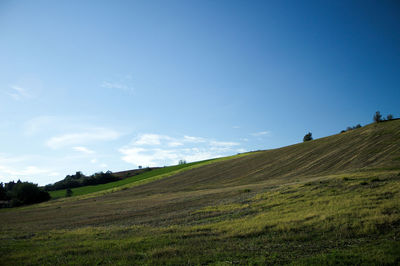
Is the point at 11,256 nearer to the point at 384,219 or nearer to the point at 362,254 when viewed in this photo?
the point at 362,254

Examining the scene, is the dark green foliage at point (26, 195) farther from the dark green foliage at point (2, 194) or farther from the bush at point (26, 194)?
the dark green foliage at point (2, 194)

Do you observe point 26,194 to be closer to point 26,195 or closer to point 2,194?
point 26,195

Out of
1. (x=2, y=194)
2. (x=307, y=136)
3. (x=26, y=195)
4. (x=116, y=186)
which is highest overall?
(x=307, y=136)

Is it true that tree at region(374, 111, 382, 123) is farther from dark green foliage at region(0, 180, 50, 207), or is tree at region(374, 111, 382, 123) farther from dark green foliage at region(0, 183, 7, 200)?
dark green foliage at region(0, 183, 7, 200)

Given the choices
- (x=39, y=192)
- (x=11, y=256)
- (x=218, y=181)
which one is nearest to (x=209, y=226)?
(x=11, y=256)

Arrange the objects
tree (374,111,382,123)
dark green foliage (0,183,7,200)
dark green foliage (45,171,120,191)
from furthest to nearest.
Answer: dark green foliage (45,171,120,191) < dark green foliage (0,183,7,200) < tree (374,111,382,123)

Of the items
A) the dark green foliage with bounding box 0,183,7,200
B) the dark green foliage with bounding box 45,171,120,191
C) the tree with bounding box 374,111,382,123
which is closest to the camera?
the tree with bounding box 374,111,382,123

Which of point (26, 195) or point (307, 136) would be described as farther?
point (307, 136)

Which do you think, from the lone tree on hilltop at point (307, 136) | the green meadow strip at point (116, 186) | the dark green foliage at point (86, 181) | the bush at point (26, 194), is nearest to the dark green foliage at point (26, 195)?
the bush at point (26, 194)

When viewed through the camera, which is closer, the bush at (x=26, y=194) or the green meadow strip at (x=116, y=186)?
the green meadow strip at (x=116, y=186)

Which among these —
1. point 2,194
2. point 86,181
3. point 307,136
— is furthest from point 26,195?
point 307,136

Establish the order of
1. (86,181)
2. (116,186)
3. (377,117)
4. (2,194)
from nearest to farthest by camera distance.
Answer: (377,117)
(116,186)
(2,194)
(86,181)

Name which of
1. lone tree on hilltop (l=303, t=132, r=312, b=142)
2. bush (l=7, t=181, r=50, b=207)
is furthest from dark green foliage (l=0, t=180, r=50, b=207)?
lone tree on hilltop (l=303, t=132, r=312, b=142)

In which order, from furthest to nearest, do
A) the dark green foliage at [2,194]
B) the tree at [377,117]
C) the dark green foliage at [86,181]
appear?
the dark green foliage at [86,181] → the dark green foliage at [2,194] → the tree at [377,117]
